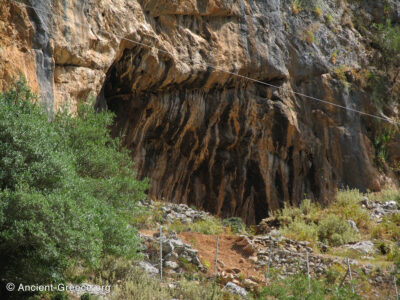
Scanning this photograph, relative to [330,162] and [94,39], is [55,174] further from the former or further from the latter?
[330,162]

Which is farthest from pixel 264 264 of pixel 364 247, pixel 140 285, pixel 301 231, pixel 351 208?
pixel 351 208

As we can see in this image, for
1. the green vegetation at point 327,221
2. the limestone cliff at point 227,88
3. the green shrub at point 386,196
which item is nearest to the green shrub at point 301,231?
the green vegetation at point 327,221

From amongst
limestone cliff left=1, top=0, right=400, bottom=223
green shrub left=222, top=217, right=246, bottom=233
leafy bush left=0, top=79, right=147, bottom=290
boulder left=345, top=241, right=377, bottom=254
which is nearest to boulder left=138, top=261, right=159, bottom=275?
leafy bush left=0, top=79, right=147, bottom=290

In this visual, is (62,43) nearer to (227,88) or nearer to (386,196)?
(227,88)

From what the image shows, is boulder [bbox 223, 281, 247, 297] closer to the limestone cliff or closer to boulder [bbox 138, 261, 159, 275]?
boulder [bbox 138, 261, 159, 275]

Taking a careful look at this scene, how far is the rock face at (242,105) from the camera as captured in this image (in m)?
15.7

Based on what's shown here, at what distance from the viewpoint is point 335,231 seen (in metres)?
15.9

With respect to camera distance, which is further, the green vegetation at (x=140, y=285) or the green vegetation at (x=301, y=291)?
the green vegetation at (x=140, y=285)

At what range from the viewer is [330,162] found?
862 inches

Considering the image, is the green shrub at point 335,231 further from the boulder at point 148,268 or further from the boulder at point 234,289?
the boulder at point 148,268

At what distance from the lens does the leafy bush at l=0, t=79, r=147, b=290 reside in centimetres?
693

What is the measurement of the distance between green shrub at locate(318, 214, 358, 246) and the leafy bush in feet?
27.2

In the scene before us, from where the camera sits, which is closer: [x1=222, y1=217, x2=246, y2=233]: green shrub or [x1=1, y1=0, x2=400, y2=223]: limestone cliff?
[x1=1, y1=0, x2=400, y2=223]: limestone cliff

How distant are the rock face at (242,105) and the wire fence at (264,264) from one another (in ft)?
17.3
